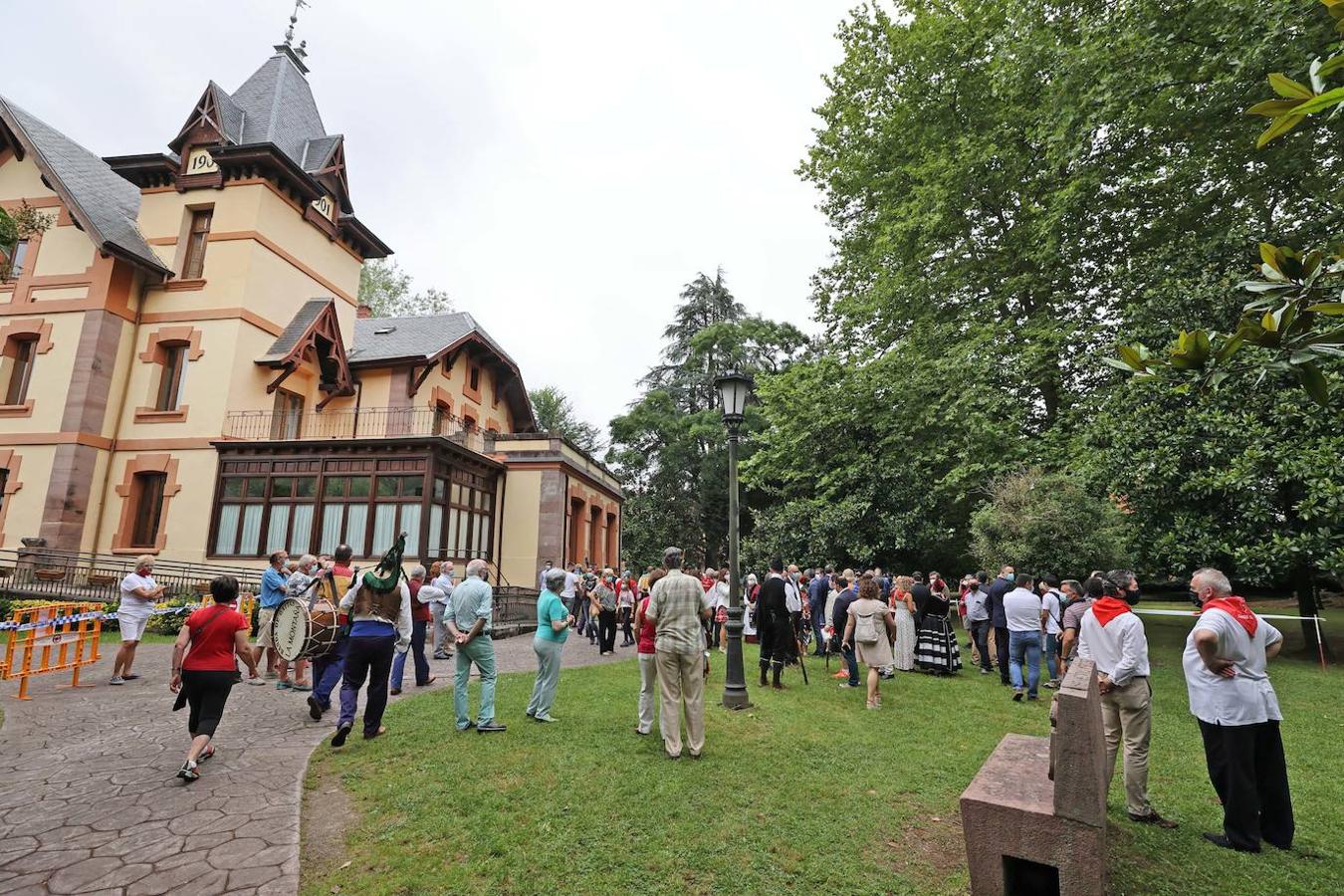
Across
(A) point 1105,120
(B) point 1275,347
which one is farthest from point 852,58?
(B) point 1275,347

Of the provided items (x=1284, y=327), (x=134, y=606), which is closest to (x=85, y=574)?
(x=134, y=606)

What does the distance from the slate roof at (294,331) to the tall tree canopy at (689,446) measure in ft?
51.7

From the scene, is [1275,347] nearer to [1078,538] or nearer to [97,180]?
[1078,538]

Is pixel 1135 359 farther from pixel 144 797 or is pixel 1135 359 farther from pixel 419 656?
pixel 419 656

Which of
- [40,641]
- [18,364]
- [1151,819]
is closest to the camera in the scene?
[1151,819]

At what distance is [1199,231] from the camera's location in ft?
47.3

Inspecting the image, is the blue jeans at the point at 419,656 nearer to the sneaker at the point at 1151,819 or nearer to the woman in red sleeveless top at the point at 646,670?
the woman in red sleeveless top at the point at 646,670

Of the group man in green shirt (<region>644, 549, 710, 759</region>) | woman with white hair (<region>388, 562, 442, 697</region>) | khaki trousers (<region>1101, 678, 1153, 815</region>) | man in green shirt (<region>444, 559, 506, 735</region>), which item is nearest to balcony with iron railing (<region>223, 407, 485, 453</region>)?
woman with white hair (<region>388, 562, 442, 697</region>)

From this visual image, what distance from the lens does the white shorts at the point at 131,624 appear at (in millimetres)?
9016

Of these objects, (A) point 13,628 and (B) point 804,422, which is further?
(B) point 804,422

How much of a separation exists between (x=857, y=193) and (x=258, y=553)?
66.4 ft

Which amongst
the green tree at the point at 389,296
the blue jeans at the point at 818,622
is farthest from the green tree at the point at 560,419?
the blue jeans at the point at 818,622

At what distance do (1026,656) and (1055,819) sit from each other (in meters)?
6.74

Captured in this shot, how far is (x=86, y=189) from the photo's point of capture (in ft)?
66.1
